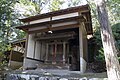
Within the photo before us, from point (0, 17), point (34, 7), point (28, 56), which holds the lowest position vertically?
point (28, 56)

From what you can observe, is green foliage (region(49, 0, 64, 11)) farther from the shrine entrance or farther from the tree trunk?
the tree trunk

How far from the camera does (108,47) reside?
4.75 meters

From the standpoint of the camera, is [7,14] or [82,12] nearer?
[82,12]

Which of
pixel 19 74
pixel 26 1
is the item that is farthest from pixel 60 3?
pixel 19 74

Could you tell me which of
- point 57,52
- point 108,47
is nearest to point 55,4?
point 57,52

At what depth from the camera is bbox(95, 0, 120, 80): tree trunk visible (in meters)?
4.45

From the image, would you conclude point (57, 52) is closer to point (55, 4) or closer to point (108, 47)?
point (108, 47)

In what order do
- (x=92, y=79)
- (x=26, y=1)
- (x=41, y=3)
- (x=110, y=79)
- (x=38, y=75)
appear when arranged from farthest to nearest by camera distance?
(x=41, y=3) → (x=26, y=1) → (x=38, y=75) → (x=92, y=79) → (x=110, y=79)

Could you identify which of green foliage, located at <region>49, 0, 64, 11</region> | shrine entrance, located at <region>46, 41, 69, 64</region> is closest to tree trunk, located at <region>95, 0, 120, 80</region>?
shrine entrance, located at <region>46, 41, 69, 64</region>

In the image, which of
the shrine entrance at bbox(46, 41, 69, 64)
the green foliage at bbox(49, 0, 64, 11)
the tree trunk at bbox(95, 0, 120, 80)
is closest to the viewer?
the tree trunk at bbox(95, 0, 120, 80)

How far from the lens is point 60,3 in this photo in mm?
20438

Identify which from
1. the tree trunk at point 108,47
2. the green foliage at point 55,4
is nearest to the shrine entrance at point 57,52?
the tree trunk at point 108,47

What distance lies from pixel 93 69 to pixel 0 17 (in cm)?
738

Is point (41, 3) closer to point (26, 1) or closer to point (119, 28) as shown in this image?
point (26, 1)
